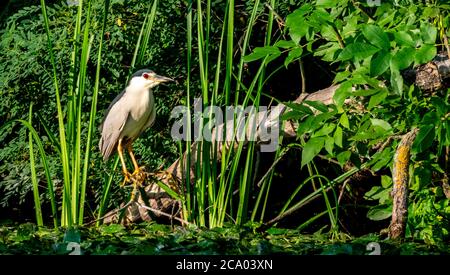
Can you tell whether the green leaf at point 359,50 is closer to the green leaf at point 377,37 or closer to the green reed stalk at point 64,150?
the green leaf at point 377,37

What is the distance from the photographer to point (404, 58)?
3150 mm

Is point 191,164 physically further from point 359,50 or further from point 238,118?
point 359,50

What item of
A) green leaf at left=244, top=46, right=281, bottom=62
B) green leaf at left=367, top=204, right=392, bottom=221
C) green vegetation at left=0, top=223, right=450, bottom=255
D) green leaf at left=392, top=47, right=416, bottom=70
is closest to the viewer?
green leaf at left=392, top=47, right=416, bottom=70

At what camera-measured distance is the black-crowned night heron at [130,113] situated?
17.2ft

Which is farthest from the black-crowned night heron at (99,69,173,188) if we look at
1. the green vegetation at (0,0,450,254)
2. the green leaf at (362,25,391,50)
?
the green leaf at (362,25,391,50)

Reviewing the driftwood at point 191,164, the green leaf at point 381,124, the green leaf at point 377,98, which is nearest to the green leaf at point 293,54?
the green leaf at point 377,98

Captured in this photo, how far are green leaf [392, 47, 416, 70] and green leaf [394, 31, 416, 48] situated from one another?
2 centimetres

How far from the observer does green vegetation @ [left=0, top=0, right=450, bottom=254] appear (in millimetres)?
3703

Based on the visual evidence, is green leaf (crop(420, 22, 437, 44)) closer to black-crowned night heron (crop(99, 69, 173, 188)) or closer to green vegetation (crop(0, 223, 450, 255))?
green vegetation (crop(0, 223, 450, 255))

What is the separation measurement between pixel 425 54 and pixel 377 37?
0.18 m

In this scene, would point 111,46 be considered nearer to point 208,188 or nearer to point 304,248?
point 208,188

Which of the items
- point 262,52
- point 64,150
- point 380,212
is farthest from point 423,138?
point 64,150
